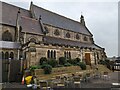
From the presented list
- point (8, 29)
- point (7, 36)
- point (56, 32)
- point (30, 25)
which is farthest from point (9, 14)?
point (56, 32)

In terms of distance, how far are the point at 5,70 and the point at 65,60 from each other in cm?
1003

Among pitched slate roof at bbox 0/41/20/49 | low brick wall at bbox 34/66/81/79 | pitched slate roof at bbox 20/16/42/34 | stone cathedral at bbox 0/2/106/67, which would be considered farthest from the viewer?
pitched slate roof at bbox 20/16/42/34

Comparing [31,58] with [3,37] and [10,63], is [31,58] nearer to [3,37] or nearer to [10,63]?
[10,63]

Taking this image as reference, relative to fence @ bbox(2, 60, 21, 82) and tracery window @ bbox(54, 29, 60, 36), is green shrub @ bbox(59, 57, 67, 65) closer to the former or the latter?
fence @ bbox(2, 60, 21, 82)

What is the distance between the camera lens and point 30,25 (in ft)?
106

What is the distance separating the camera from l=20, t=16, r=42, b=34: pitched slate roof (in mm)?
30288

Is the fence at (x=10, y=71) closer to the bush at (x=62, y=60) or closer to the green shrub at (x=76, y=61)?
the bush at (x=62, y=60)

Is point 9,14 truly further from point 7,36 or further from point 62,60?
point 62,60

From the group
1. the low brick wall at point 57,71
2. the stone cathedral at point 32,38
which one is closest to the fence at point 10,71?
the stone cathedral at point 32,38

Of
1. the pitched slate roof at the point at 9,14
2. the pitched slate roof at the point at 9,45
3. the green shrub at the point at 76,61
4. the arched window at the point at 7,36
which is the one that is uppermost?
the pitched slate roof at the point at 9,14

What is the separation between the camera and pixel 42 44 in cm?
2552

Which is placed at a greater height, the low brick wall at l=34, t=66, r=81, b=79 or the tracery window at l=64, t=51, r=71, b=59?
the tracery window at l=64, t=51, r=71, b=59

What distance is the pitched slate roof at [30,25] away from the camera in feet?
99.4

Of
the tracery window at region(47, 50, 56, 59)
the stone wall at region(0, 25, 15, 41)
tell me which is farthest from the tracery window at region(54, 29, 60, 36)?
the tracery window at region(47, 50, 56, 59)
